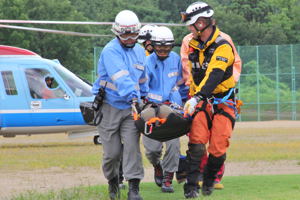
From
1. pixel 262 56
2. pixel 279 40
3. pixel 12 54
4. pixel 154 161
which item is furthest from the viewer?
pixel 279 40

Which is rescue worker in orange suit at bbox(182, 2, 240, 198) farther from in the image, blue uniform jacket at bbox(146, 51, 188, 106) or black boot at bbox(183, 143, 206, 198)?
blue uniform jacket at bbox(146, 51, 188, 106)

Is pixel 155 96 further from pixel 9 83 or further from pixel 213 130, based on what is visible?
pixel 9 83

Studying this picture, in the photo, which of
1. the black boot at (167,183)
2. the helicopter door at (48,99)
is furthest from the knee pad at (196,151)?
the helicopter door at (48,99)

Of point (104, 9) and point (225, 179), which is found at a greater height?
point (225, 179)

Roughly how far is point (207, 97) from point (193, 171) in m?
0.83

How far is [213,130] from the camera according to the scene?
30.2 feet

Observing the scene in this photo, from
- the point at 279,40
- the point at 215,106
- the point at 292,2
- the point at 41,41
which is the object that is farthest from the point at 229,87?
the point at 292,2

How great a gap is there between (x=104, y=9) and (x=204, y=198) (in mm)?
72085

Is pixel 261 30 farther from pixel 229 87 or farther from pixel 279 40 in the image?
pixel 229 87

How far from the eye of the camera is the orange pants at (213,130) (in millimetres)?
9156

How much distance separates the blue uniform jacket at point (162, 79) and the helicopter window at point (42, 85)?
11.7 m

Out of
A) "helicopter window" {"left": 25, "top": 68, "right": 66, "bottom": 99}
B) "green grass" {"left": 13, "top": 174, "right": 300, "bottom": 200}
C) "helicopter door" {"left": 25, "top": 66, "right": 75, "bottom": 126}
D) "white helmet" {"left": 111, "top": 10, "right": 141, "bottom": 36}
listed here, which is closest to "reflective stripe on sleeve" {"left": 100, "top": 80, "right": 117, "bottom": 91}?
"white helmet" {"left": 111, "top": 10, "right": 141, "bottom": 36}

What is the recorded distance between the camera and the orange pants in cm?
916

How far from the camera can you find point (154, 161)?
35.3 ft
